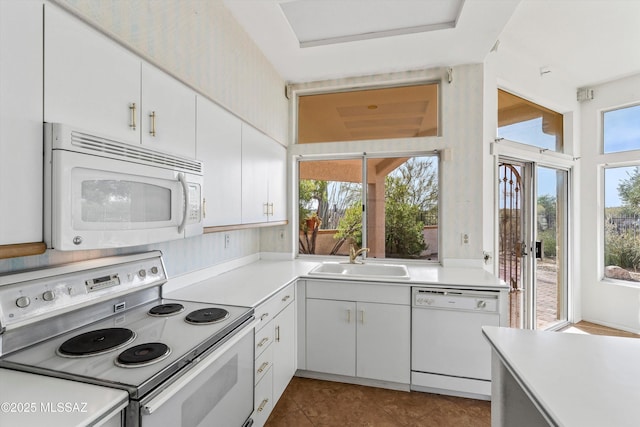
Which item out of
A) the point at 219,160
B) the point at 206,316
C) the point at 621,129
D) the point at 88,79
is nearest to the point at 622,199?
the point at 621,129

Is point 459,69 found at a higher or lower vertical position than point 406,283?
higher

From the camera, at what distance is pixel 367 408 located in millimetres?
2168

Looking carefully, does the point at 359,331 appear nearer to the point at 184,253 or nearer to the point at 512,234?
the point at 184,253

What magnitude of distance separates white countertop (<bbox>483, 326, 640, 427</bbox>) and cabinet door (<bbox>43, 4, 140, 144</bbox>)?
65.1 inches

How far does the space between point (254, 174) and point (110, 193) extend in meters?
1.32

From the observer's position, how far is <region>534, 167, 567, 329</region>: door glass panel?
3.42 metres

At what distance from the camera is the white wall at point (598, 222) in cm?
351

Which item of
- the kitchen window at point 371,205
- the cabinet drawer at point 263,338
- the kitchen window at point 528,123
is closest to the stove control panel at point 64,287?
the cabinet drawer at point 263,338

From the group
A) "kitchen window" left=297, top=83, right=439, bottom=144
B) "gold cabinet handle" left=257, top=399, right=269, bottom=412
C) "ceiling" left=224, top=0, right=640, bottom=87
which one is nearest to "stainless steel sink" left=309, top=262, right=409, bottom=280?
"gold cabinet handle" left=257, top=399, right=269, bottom=412

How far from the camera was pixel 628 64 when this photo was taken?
127 inches

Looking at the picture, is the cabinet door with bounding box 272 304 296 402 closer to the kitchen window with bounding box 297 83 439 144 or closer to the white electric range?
the white electric range

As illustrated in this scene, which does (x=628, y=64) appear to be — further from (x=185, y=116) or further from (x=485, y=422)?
(x=185, y=116)

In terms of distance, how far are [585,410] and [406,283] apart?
1.56 metres

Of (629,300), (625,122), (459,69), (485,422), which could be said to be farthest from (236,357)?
(625,122)
